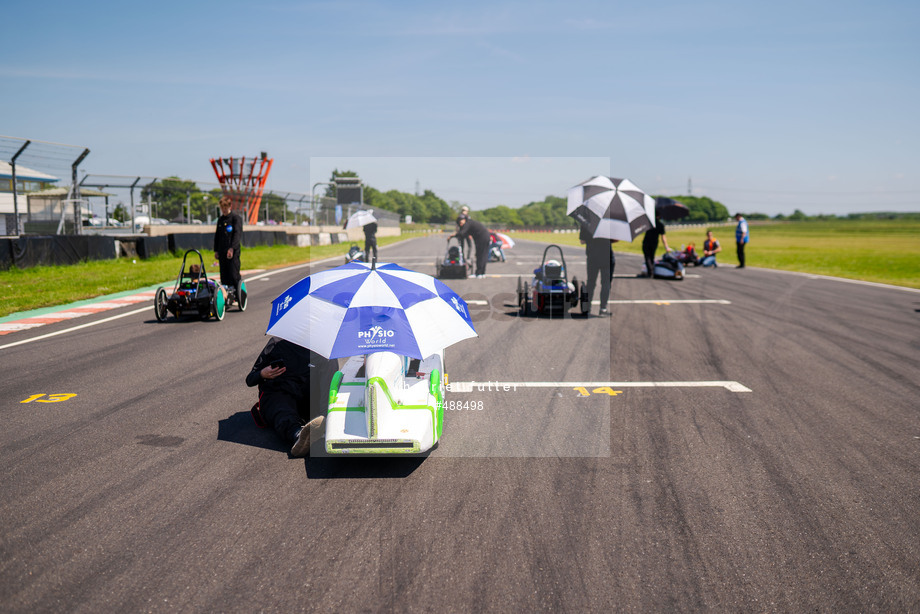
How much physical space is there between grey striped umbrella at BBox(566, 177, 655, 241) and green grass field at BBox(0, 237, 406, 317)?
359 inches

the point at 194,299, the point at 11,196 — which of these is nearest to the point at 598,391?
the point at 194,299

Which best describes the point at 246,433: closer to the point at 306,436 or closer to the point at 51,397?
the point at 306,436

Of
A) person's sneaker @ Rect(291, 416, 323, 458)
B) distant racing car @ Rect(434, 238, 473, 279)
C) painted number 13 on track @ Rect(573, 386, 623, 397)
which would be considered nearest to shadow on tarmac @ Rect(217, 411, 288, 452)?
person's sneaker @ Rect(291, 416, 323, 458)

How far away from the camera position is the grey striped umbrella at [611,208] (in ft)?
33.1

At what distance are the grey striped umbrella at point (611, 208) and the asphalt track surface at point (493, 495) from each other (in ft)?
9.83

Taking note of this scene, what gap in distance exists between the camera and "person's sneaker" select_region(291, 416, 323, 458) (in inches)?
174

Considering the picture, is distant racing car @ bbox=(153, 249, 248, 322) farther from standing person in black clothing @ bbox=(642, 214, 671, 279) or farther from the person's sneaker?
standing person in black clothing @ bbox=(642, 214, 671, 279)

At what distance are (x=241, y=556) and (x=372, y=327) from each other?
150 cm

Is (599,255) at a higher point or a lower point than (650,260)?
higher

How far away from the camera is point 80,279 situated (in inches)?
599

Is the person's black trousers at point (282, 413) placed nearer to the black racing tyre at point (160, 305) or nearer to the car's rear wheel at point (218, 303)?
the car's rear wheel at point (218, 303)

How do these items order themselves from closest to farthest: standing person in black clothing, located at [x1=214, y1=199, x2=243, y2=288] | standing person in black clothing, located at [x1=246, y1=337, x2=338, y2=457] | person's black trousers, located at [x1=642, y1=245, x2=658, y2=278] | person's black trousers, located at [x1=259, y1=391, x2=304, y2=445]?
A: person's black trousers, located at [x1=259, y1=391, x2=304, y2=445]
standing person in black clothing, located at [x1=246, y1=337, x2=338, y2=457]
standing person in black clothing, located at [x1=214, y1=199, x2=243, y2=288]
person's black trousers, located at [x1=642, y1=245, x2=658, y2=278]

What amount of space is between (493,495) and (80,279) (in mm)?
14412

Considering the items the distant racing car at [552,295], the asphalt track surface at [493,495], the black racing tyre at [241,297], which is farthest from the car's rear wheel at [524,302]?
the black racing tyre at [241,297]
